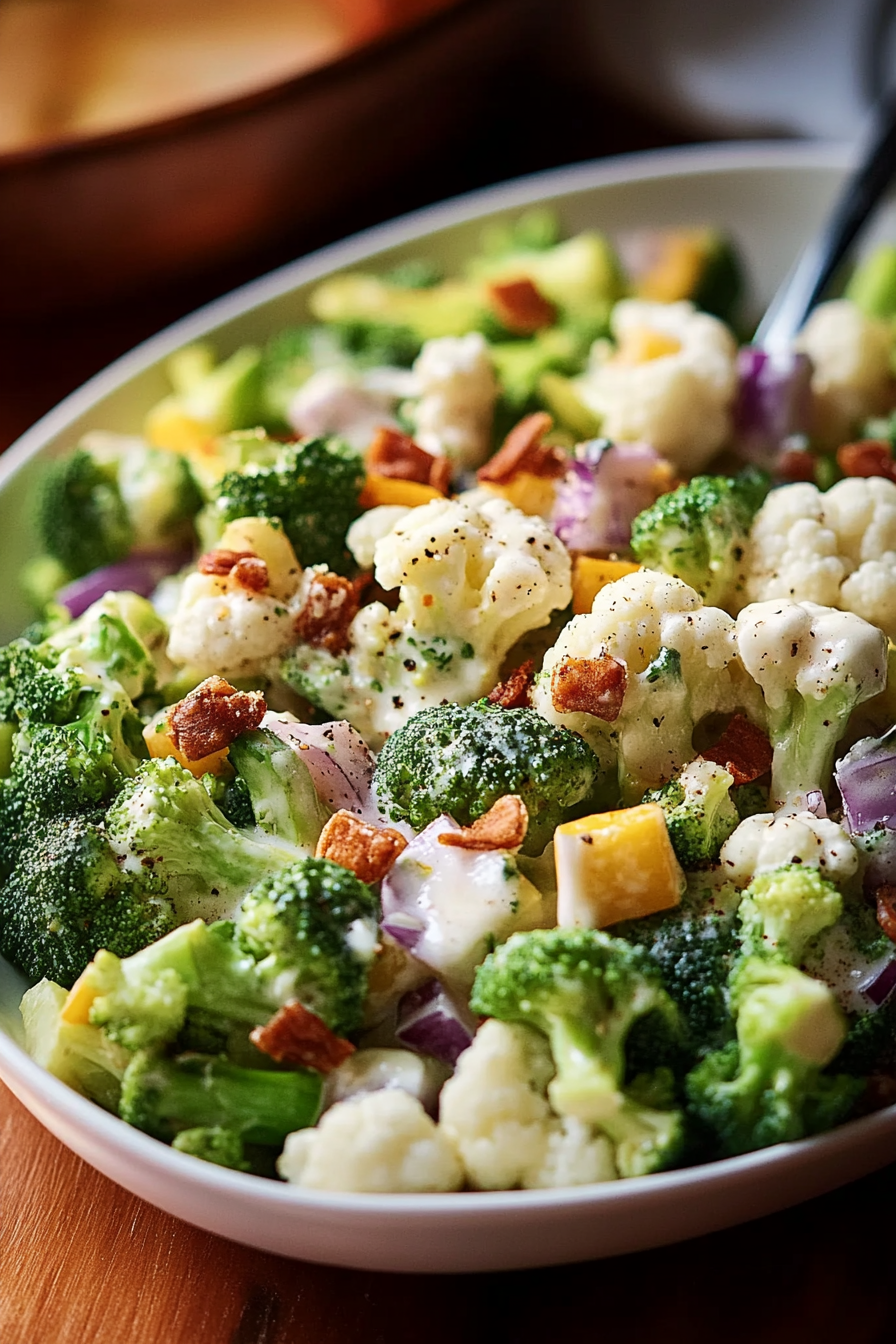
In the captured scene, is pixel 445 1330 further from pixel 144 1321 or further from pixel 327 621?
pixel 327 621

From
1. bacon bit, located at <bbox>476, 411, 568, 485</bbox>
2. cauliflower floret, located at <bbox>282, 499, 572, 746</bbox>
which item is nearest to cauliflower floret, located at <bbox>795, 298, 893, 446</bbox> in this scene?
bacon bit, located at <bbox>476, 411, 568, 485</bbox>

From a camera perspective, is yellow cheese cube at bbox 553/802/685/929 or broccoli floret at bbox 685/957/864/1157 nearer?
broccoli floret at bbox 685/957/864/1157

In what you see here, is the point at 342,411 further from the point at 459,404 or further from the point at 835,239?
the point at 835,239

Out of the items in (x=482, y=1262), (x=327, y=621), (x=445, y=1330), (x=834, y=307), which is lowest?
(x=445, y=1330)

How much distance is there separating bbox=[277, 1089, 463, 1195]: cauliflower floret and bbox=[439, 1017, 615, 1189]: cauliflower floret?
29mm

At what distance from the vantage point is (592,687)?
158cm

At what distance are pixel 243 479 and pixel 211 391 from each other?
51 centimetres

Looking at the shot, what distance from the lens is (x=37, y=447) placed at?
2305 millimetres

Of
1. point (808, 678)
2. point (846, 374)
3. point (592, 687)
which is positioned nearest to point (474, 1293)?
point (592, 687)

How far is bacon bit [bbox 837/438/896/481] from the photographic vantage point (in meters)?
2.09

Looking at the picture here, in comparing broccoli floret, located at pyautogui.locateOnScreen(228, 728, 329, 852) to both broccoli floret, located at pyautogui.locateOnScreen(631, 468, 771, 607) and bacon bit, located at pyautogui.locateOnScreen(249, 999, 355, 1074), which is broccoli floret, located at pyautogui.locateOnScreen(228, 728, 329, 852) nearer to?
bacon bit, located at pyautogui.locateOnScreen(249, 999, 355, 1074)

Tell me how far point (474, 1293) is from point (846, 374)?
5.22 feet

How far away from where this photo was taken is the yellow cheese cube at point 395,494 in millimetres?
1996

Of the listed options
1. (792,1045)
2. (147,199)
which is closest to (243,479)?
(792,1045)
